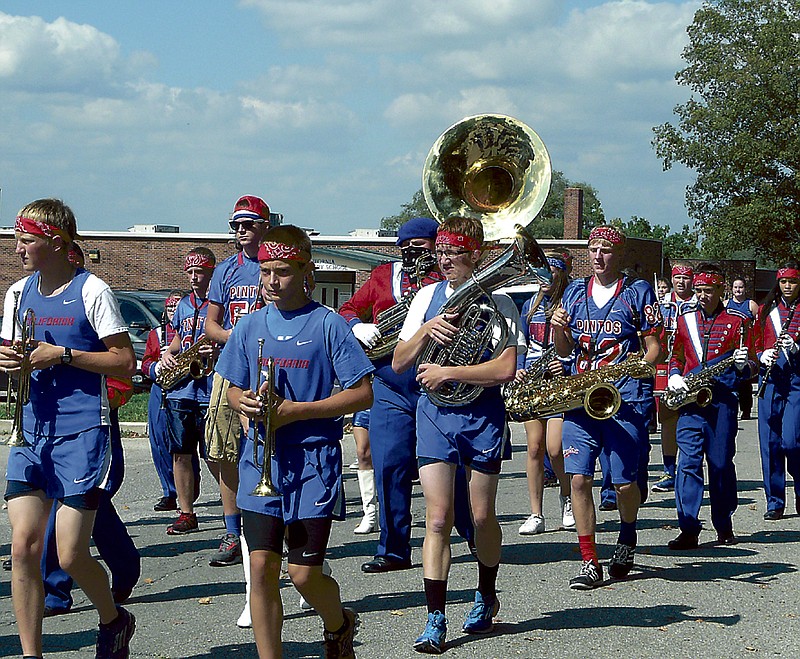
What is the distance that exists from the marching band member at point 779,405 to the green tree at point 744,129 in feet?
104

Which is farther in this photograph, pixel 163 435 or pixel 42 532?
pixel 163 435

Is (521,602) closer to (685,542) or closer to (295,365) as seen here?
(685,542)

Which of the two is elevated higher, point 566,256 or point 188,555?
point 566,256

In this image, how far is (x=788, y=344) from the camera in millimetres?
10383

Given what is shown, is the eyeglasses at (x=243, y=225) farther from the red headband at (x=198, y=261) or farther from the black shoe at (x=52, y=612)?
the black shoe at (x=52, y=612)

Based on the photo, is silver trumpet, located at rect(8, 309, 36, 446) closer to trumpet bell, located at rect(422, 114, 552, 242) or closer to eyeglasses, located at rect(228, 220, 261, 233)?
eyeglasses, located at rect(228, 220, 261, 233)

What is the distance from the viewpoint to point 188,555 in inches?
325

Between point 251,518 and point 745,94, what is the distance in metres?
39.0

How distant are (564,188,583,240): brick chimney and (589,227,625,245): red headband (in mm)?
45035

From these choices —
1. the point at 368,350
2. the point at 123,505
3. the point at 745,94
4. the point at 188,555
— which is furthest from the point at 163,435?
the point at 745,94

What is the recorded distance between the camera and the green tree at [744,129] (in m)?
40.9

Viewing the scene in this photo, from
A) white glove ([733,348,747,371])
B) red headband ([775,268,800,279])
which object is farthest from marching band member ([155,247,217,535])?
red headband ([775,268,800,279])

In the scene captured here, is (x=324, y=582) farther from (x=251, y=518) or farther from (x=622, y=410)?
(x=622, y=410)

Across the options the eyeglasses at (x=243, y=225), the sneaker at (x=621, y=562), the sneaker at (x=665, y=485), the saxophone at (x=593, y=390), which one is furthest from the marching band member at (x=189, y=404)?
the sneaker at (x=665, y=485)
